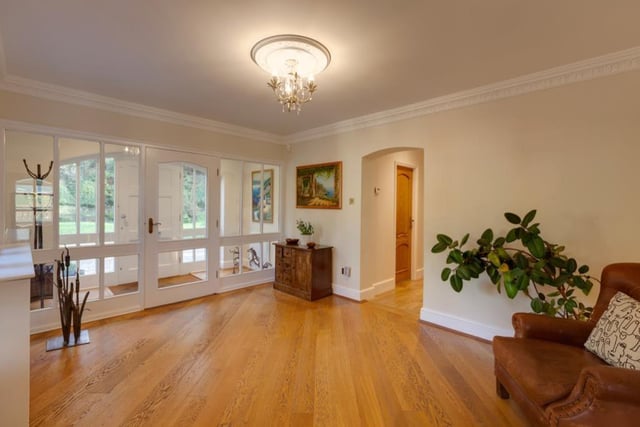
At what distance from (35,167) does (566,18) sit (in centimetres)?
461

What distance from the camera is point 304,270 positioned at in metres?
4.14

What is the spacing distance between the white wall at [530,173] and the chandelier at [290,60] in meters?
1.68

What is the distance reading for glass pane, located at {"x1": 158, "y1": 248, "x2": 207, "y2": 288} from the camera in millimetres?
3818

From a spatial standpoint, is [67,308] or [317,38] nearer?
[317,38]

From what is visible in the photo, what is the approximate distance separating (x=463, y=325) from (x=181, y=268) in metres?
3.56

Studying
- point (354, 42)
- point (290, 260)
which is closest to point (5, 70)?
point (354, 42)

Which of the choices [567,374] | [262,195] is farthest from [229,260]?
[567,374]

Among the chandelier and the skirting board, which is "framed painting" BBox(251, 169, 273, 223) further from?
the skirting board

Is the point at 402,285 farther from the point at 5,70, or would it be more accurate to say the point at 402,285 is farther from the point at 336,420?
the point at 5,70

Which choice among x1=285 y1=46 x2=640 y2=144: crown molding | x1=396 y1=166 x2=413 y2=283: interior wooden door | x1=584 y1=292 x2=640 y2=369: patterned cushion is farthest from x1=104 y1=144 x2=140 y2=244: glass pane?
x1=584 y1=292 x2=640 y2=369: patterned cushion

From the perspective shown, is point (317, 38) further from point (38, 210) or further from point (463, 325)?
point (38, 210)

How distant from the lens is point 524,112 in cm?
271

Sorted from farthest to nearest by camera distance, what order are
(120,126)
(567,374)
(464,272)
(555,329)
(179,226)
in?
(179,226) < (120,126) < (464,272) < (555,329) < (567,374)

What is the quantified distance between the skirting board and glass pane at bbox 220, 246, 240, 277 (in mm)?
2820
